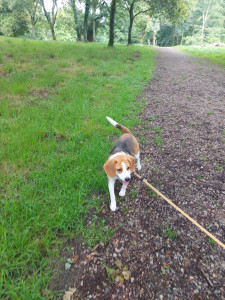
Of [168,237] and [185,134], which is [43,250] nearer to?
[168,237]

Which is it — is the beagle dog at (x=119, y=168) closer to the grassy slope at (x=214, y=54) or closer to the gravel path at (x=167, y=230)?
the gravel path at (x=167, y=230)

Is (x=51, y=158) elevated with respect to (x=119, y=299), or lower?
elevated

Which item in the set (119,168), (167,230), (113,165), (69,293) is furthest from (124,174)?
(69,293)

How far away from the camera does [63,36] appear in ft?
172

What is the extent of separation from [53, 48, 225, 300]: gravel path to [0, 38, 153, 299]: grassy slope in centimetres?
32

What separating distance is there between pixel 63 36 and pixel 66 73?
55.4 m

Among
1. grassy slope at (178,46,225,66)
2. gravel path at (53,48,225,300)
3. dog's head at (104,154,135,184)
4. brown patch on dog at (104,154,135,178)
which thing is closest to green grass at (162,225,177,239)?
gravel path at (53,48,225,300)

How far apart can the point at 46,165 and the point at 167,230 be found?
2439 mm

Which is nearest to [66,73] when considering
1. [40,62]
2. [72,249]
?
[40,62]

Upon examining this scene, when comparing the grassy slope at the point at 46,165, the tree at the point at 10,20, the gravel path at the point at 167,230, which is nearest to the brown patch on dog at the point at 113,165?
the grassy slope at the point at 46,165

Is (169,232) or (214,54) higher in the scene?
(214,54)

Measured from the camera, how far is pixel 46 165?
3340 mm

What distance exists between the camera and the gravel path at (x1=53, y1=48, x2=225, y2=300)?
1984mm

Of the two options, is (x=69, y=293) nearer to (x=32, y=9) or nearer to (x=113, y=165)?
(x=113, y=165)
